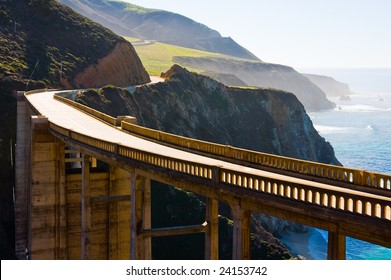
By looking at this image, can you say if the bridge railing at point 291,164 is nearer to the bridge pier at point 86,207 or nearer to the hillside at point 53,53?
the bridge pier at point 86,207

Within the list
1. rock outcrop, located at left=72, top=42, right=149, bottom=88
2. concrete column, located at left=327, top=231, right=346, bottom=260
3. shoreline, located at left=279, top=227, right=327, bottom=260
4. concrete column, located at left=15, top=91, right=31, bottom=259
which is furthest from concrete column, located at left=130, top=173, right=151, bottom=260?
rock outcrop, located at left=72, top=42, right=149, bottom=88

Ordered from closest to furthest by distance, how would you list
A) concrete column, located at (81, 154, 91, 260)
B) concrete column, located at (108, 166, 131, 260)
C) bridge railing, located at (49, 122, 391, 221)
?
bridge railing, located at (49, 122, 391, 221), concrete column, located at (81, 154, 91, 260), concrete column, located at (108, 166, 131, 260)

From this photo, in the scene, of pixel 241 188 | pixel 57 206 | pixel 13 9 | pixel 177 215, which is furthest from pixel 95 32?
pixel 241 188

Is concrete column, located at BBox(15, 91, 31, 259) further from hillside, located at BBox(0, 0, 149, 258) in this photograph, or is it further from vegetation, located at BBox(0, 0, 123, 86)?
vegetation, located at BBox(0, 0, 123, 86)

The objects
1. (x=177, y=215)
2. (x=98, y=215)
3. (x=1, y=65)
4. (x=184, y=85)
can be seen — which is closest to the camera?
(x=98, y=215)

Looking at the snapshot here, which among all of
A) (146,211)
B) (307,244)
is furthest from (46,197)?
(307,244)

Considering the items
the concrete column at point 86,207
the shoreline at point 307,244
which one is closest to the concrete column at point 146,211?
the concrete column at point 86,207

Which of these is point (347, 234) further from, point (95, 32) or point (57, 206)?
point (95, 32)

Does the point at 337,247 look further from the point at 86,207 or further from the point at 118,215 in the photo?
the point at 118,215
